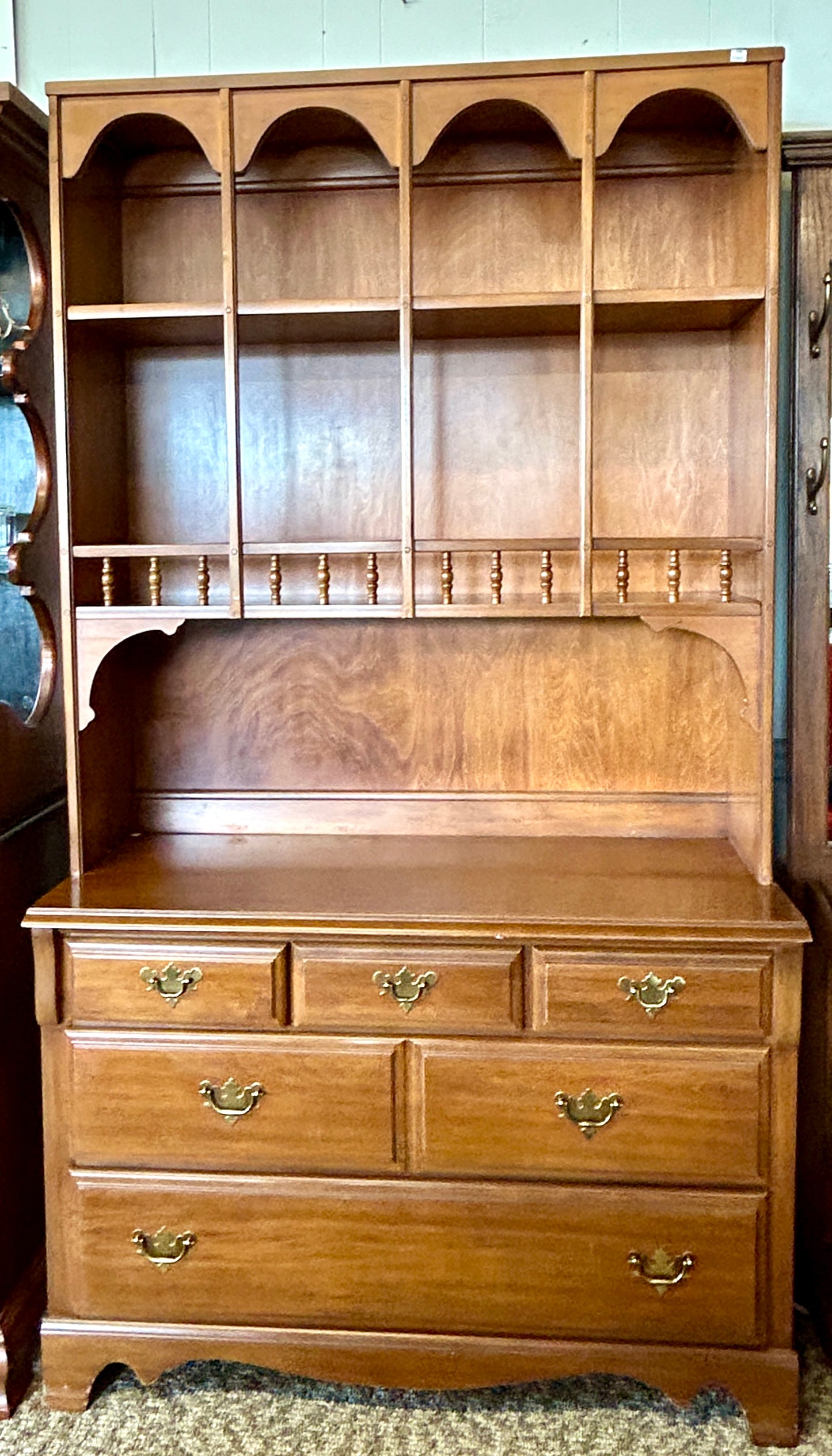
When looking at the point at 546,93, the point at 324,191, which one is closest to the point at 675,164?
the point at 546,93

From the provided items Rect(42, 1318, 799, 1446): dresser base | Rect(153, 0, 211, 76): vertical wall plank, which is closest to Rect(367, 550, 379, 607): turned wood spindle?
Rect(153, 0, 211, 76): vertical wall plank

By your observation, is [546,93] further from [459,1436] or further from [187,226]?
[459,1436]

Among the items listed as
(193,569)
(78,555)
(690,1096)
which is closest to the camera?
(690,1096)

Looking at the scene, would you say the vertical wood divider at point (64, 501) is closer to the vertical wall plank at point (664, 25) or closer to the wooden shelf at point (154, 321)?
the wooden shelf at point (154, 321)

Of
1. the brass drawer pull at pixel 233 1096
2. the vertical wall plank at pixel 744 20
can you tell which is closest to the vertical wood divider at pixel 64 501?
the brass drawer pull at pixel 233 1096

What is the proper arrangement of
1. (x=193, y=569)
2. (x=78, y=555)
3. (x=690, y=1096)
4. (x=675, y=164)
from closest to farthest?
1. (x=690, y=1096)
2. (x=78, y=555)
3. (x=675, y=164)
4. (x=193, y=569)

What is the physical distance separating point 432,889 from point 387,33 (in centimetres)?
178

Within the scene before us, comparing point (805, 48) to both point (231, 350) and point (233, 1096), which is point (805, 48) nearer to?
point (231, 350)

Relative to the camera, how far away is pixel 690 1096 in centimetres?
208

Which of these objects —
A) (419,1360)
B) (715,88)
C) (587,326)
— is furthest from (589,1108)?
(715,88)

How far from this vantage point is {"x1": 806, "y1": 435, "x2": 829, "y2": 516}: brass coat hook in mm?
2410

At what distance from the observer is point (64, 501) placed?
7.47 feet

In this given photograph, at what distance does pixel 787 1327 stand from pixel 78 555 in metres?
1.84

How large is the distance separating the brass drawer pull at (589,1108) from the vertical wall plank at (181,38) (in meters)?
2.20
